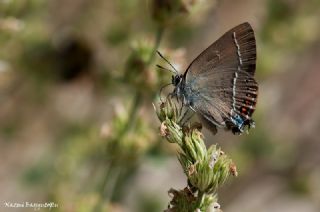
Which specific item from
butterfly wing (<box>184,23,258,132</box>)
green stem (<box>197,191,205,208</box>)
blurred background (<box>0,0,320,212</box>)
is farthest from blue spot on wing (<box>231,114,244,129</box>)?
blurred background (<box>0,0,320,212</box>)

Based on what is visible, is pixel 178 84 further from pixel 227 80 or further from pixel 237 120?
pixel 237 120

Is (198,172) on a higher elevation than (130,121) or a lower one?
lower

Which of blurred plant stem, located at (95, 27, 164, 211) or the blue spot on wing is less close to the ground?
blurred plant stem, located at (95, 27, 164, 211)

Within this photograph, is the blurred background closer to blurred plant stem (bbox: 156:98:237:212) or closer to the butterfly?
the butterfly

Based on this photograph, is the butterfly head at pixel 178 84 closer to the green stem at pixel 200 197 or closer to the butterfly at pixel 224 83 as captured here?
the butterfly at pixel 224 83

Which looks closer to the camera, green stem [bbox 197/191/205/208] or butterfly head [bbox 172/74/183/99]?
green stem [bbox 197/191/205/208]

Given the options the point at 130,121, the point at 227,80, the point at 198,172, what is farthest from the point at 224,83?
the point at 198,172
